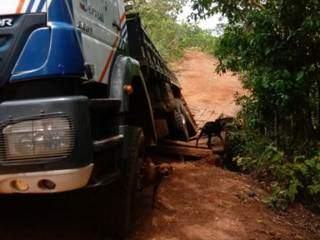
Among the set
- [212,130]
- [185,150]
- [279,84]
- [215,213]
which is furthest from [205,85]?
[215,213]

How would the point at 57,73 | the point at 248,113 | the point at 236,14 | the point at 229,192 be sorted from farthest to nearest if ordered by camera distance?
the point at 248,113, the point at 236,14, the point at 229,192, the point at 57,73

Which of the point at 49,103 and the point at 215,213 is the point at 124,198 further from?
the point at 215,213

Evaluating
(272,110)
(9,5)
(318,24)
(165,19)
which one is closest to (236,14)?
(272,110)

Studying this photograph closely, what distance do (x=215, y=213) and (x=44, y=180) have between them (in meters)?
2.84

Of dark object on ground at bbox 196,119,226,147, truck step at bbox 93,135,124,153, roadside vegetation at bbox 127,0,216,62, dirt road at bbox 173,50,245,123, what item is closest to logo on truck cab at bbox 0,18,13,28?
truck step at bbox 93,135,124,153

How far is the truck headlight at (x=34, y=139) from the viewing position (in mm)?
2713

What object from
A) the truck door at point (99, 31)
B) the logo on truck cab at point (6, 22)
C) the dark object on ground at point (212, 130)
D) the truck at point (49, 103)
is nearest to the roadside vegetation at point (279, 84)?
the dark object on ground at point (212, 130)

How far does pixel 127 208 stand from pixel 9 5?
1760mm

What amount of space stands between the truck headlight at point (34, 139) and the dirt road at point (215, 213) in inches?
66.8

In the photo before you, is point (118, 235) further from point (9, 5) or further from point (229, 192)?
point (229, 192)

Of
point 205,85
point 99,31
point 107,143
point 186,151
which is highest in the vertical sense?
point 99,31

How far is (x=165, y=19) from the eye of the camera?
2309cm

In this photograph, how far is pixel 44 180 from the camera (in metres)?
2.78

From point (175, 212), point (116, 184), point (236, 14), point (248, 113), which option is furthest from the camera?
point (248, 113)
